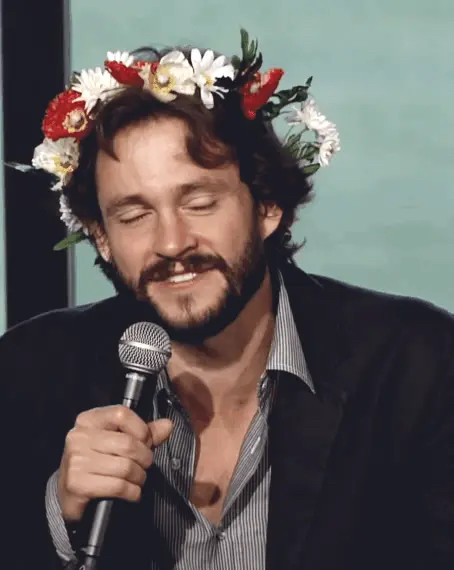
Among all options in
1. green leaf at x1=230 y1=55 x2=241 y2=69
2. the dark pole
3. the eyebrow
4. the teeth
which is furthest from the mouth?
the dark pole

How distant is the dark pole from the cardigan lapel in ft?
2.90

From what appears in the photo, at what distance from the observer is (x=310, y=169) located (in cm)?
205

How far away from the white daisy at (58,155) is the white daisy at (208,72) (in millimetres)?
231

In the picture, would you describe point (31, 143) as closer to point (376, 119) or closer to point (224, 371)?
point (376, 119)

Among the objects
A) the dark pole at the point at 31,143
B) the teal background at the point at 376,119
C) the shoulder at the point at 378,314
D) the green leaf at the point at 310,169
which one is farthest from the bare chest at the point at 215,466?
the dark pole at the point at 31,143

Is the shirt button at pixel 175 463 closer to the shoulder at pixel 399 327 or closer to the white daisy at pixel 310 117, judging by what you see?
the shoulder at pixel 399 327

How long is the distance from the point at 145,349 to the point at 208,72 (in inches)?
20.9

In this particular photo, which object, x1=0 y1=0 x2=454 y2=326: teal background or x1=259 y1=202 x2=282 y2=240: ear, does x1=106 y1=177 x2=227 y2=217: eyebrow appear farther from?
x1=0 y1=0 x2=454 y2=326: teal background

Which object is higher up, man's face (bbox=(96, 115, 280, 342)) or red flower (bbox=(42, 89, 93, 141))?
red flower (bbox=(42, 89, 93, 141))

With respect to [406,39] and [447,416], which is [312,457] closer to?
[447,416]

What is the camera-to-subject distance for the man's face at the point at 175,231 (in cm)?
177

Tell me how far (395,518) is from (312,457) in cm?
16

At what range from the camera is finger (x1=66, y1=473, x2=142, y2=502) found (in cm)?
Answer: 146

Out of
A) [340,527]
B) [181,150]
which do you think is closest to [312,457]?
[340,527]
